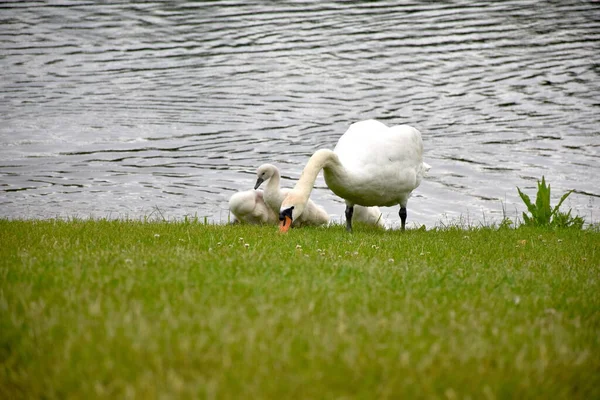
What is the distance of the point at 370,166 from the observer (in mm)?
10039

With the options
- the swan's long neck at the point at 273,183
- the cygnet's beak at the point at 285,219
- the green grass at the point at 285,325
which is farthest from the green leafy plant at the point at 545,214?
the green grass at the point at 285,325

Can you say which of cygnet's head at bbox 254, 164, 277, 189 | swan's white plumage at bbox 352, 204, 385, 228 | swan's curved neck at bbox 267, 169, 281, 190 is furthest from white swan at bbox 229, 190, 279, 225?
swan's white plumage at bbox 352, 204, 385, 228

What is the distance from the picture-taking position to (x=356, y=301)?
483cm

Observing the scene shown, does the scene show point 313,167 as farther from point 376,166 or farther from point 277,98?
point 277,98

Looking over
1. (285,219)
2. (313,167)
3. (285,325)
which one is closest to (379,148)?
(313,167)

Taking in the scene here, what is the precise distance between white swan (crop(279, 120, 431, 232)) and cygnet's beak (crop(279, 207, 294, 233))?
0.31 metres

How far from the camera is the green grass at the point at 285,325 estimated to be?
11.2 feet

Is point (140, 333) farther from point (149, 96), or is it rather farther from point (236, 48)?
point (236, 48)

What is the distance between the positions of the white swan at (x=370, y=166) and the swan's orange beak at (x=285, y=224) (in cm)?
39

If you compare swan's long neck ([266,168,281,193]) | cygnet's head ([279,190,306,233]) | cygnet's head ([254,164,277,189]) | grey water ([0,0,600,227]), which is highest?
cygnet's head ([279,190,306,233])

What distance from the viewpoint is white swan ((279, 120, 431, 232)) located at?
9867 millimetres

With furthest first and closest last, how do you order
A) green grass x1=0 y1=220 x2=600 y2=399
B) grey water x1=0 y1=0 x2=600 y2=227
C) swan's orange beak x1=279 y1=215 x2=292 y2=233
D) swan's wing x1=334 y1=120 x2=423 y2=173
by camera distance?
grey water x1=0 y1=0 x2=600 y2=227 → swan's wing x1=334 y1=120 x2=423 y2=173 → swan's orange beak x1=279 y1=215 x2=292 y2=233 → green grass x1=0 y1=220 x2=600 y2=399

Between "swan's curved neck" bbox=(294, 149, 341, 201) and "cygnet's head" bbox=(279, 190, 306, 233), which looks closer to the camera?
"cygnet's head" bbox=(279, 190, 306, 233)

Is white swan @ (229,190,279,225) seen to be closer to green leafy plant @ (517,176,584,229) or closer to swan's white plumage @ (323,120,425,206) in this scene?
swan's white plumage @ (323,120,425,206)
